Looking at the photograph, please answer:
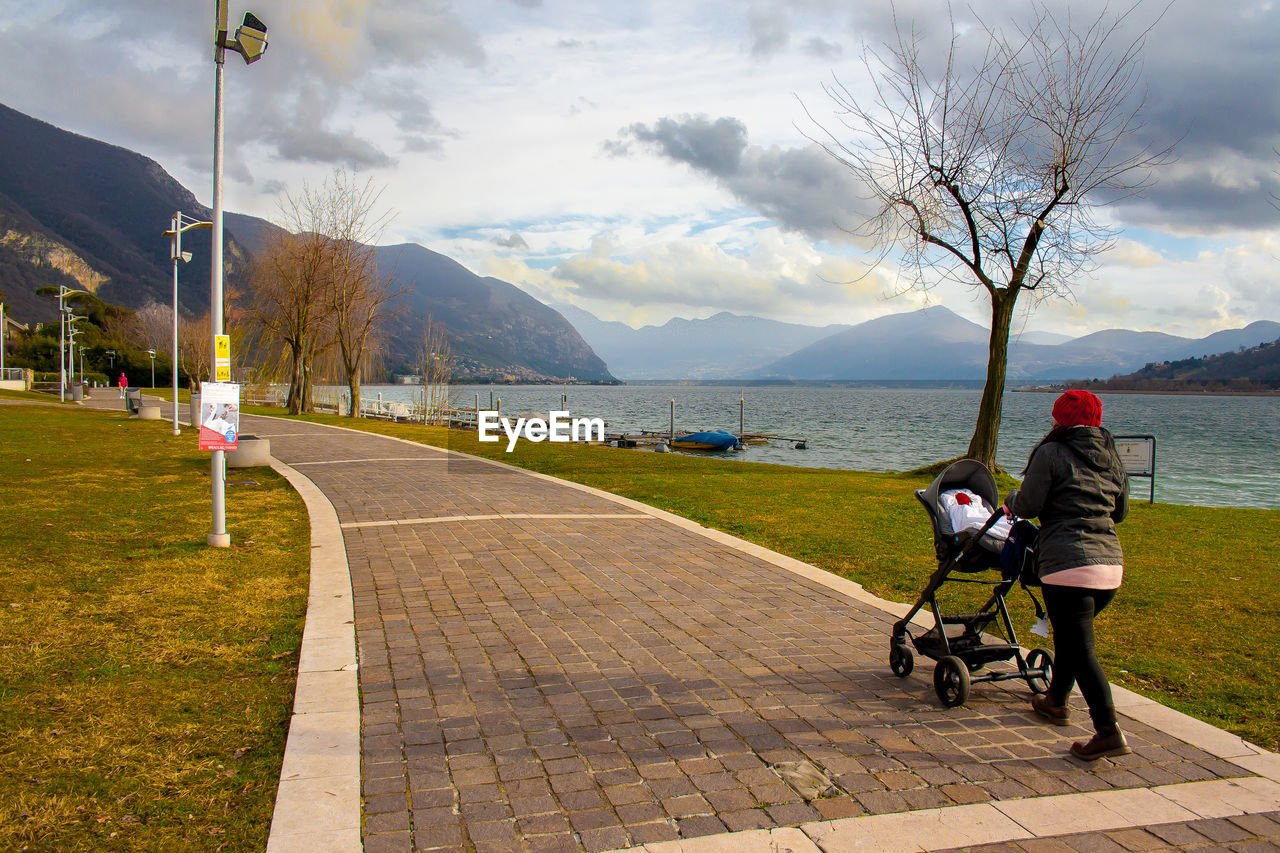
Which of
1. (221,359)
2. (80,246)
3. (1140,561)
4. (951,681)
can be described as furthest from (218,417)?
(80,246)

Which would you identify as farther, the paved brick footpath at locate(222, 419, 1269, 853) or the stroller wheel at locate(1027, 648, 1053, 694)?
the stroller wheel at locate(1027, 648, 1053, 694)

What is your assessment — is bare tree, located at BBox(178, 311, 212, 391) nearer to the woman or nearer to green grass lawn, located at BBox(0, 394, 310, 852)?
green grass lawn, located at BBox(0, 394, 310, 852)

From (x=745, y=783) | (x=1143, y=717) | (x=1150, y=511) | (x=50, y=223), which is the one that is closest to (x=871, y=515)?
(x=1150, y=511)

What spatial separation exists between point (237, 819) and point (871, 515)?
30.7 feet

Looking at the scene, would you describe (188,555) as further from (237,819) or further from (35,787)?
(237,819)

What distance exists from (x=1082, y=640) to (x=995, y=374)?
542 inches

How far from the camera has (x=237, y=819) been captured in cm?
310

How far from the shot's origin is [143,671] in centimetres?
462

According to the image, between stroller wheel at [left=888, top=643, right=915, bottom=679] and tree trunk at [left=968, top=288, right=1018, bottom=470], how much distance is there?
1240 cm

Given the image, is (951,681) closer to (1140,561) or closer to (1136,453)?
(1140,561)

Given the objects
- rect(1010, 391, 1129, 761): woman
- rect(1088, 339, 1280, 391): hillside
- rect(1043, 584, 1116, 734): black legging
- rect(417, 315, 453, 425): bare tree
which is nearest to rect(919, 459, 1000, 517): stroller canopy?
rect(1010, 391, 1129, 761): woman

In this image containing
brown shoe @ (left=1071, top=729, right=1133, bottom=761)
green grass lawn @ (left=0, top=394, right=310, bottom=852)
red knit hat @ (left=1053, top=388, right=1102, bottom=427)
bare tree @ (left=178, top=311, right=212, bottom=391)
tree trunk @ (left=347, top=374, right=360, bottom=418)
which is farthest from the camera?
bare tree @ (left=178, top=311, right=212, bottom=391)

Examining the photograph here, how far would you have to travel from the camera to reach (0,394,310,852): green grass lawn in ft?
10.2

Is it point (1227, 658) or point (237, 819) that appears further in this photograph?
point (1227, 658)
